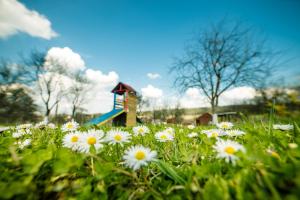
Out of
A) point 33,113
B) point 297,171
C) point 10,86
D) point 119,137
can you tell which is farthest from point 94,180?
point 33,113

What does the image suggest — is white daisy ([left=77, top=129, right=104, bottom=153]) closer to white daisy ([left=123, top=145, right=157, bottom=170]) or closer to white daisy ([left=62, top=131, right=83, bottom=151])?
white daisy ([left=62, top=131, right=83, bottom=151])

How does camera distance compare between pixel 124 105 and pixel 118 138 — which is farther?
pixel 124 105

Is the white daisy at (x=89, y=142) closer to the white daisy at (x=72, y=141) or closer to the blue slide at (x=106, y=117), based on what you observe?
the white daisy at (x=72, y=141)

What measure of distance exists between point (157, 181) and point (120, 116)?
17908 millimetres

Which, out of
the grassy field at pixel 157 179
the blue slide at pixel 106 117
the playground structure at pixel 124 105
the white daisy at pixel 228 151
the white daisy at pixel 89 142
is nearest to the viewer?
the grassy field at pixel 157 179

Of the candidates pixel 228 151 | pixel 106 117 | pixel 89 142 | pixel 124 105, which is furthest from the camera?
pixel 124 105

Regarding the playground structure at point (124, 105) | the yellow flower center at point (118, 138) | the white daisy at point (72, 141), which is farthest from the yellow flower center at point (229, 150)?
the playground structure at point (124, 105)

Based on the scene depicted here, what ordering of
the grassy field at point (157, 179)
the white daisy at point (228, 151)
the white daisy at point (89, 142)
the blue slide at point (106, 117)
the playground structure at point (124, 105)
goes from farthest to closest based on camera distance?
the playground structure at point (124, 105) → the blue slide at point (106, 117) → the white daisy at point (89, 142) → the white daisy at point (228, 151) → the grassy field at point (157, 179)

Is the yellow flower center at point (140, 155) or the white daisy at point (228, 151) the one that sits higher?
the white daisy at point (228, 151)

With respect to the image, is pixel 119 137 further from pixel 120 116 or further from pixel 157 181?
pixel 120 116

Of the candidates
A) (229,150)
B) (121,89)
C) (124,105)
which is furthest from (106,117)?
(229,150)

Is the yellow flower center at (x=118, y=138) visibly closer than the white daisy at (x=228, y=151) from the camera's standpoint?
No

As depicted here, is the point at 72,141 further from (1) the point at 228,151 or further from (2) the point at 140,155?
(1) the point at 228,151

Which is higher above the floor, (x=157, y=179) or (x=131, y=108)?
(x=131, y=108)
